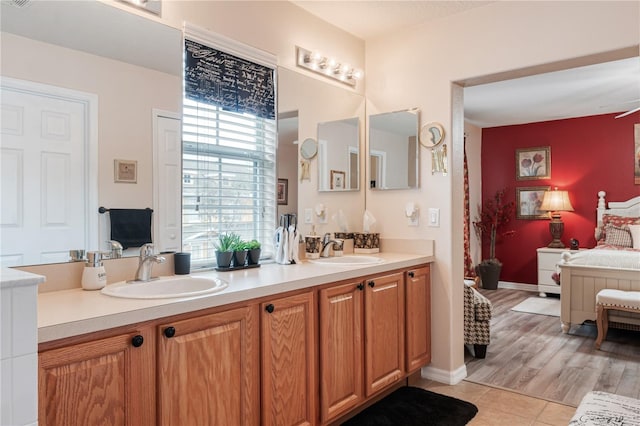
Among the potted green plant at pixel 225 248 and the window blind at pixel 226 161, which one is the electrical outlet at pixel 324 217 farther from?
the potted green plant at pixel 225 248

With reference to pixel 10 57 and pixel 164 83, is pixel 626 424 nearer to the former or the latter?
pixel 164 83

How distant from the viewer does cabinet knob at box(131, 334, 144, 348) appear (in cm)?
143

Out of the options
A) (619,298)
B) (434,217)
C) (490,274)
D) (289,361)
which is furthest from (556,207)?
(289,361)

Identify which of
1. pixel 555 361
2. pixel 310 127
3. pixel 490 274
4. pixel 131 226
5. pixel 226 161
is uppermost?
pixel 310 127

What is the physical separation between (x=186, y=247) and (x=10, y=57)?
110 centimetres

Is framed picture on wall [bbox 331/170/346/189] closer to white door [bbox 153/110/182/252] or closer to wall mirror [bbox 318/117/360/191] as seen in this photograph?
wall mirror [bbox 318/117/360/191]

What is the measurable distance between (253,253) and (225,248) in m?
0.17

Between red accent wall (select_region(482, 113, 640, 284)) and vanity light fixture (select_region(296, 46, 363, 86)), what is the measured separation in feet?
14.1

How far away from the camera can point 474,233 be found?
6.95 metres

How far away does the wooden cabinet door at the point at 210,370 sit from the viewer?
5.04 ft

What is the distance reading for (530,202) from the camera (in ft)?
21.8

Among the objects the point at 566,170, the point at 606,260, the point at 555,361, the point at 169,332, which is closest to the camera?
the point at 169,332

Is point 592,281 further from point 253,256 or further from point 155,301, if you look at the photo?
point 155,301

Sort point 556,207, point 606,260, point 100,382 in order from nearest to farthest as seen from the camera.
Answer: point 100,382 → point 606,260 → point 556,207
